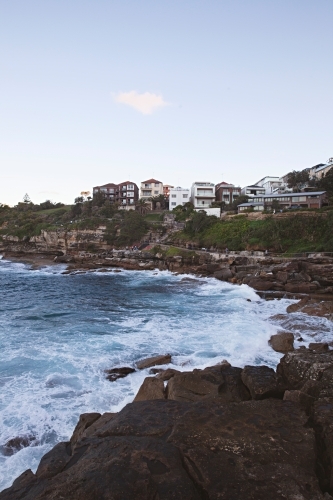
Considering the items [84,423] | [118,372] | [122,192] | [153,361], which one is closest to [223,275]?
[153,361]

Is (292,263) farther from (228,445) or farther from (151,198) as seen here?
(151,198)

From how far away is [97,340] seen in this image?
51.6 feet

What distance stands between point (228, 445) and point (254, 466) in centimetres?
56

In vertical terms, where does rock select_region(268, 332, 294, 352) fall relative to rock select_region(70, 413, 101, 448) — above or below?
below

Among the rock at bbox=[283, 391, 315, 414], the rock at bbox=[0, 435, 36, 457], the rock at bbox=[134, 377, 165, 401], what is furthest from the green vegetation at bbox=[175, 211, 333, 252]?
the rock at bbox=[0, 435, 36, 457]

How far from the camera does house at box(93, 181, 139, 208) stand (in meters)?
82.9

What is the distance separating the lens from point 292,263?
30047mm

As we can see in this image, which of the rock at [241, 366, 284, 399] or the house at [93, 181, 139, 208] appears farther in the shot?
the house at [93, 181, 139, 208]

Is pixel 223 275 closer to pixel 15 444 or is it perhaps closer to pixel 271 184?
pixel 15 444

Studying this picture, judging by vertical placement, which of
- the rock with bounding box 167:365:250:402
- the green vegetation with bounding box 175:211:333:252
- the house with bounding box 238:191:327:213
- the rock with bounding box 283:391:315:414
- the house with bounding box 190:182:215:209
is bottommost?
the rock with bounding box 167:365:250:402

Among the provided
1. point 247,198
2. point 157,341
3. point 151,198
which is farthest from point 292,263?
point 151,198

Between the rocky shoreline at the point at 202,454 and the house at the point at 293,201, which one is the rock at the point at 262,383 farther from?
the house at the point at 293,201

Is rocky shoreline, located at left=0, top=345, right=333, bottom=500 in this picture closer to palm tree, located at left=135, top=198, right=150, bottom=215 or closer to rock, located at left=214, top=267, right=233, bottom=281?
rock, located at left=214, top=267, right=233, bottom=281

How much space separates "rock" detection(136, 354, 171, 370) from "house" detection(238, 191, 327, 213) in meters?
43.2
